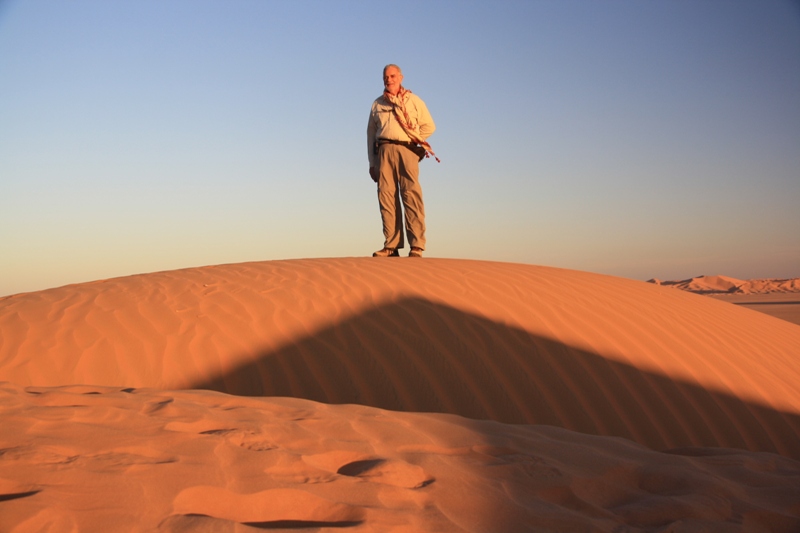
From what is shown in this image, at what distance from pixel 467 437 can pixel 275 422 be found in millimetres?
646

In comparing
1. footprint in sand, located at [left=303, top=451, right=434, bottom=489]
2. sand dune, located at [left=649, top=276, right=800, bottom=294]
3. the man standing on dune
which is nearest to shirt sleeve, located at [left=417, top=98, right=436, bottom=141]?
the man standing on dune

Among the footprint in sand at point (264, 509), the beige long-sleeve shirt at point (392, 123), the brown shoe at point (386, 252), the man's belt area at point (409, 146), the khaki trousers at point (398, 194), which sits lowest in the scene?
the footprint in sand at point (264, 509)

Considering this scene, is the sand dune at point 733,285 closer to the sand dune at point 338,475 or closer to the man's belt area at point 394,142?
the man's belt area at point 394,142

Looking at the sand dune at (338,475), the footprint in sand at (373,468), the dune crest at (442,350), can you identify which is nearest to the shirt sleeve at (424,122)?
the dune crest at (442,350)

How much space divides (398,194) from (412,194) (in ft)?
0.71

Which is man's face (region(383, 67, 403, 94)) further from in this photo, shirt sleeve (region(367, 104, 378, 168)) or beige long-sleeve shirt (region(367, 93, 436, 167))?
shirt sleeve (region(367, 104, 378, 168))

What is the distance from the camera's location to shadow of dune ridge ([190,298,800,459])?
10.8 ft

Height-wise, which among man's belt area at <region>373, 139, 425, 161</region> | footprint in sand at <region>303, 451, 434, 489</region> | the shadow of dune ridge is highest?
man's belt area at <region>373, 139, 425, 161</region>

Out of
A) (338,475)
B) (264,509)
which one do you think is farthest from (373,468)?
(264,509)

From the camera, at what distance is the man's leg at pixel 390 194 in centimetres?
645

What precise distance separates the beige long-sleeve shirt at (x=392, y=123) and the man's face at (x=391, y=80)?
122 mm

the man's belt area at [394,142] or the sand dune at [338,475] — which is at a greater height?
the man's belt area at [394,142]

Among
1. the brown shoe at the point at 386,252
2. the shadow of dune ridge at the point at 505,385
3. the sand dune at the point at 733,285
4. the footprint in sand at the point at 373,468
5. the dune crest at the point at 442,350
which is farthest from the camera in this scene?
the sand dune at the point at 733,285

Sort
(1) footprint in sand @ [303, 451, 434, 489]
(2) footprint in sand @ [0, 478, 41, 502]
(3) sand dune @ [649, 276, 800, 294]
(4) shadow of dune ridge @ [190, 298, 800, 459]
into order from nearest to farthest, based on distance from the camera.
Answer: (2) footprint in sand @ [0, 478, 41, 502], (1) footprint in sand @ [303, 451, 434, 489], (4) shadow of dune ridge @ [190, 298, 800, 459], (3) sand dune @ [649, 276, 800, 294]
